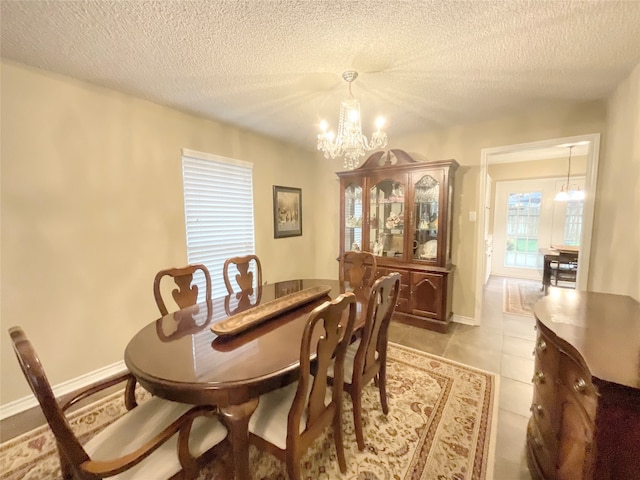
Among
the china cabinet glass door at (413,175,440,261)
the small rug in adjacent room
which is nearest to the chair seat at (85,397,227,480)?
the china cabinet glass door at (413,175,440,261)

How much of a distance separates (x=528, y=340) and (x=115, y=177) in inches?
172

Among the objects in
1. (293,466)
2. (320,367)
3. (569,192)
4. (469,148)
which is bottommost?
(293,466)

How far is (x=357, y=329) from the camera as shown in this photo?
1.61 m

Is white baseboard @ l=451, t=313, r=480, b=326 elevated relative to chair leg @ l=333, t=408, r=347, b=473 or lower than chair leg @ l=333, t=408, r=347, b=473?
lower

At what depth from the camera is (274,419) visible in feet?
4.25

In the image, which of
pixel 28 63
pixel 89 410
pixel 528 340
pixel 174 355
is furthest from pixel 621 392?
pixel 28 63

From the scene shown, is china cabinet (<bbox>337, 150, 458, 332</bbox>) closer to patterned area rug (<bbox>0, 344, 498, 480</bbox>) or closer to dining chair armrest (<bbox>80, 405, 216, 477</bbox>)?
patterned area rug (<bbox>0, 344, 498, 480</bbox>)

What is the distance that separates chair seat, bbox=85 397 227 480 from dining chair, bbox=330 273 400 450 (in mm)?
622

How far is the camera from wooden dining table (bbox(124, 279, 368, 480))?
1063mm

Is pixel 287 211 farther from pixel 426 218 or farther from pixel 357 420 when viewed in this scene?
pixel 357 420

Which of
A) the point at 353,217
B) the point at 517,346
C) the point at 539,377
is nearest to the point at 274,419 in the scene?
the point at 539,377

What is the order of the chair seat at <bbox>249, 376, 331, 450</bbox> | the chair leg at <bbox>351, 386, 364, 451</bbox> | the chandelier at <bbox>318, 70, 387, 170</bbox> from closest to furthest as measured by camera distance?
the chair seat at <bbox>249, 376, 331, 450</bbox>
the chair leg at <bbox>351, 386, 364, 451</bbox>
the chandelier at <bbox>318, 70, 387, 170</bbox>

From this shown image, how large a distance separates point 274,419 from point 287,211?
2963 millimetres

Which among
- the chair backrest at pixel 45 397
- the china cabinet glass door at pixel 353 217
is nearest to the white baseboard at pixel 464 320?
the china cabinet glass door at pixel 353 217
